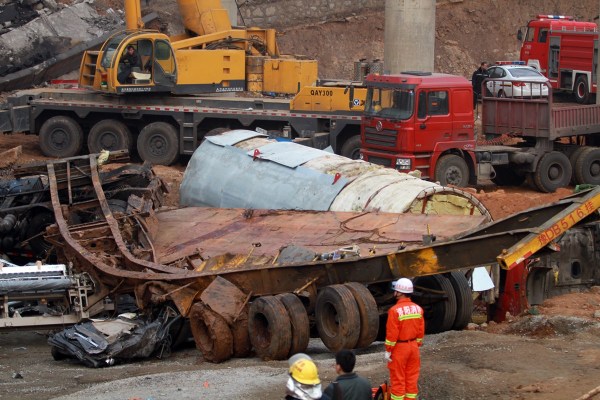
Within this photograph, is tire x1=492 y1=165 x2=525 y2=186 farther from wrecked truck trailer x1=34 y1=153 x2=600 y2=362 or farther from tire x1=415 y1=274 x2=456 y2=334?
tire x1=415 y1=274 x2=456 y2=334

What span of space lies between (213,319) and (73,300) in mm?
2367

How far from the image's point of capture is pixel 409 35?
31.5m

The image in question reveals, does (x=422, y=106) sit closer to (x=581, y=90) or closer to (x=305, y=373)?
(x=581, y=90)

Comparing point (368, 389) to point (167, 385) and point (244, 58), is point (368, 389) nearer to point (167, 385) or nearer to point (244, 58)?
point (167, 385)

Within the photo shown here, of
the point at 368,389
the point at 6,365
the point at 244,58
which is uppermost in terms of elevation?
the point at 244,58

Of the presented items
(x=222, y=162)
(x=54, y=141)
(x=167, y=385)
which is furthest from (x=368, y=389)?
(x=54, y=141)

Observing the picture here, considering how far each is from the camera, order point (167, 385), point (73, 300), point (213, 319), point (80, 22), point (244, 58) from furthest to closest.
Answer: point (80, 22) < point (244, 58) < point (73, 300) < point (213, 319) < point (167, 385)

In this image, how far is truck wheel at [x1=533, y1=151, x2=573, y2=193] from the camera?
24875mm

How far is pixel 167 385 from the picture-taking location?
1092 centimetres

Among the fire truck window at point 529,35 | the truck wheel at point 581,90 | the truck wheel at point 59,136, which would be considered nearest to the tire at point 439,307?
the truck wheel at point 59,136

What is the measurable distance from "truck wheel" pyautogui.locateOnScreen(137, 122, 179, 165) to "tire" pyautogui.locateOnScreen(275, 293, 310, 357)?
1487 cm

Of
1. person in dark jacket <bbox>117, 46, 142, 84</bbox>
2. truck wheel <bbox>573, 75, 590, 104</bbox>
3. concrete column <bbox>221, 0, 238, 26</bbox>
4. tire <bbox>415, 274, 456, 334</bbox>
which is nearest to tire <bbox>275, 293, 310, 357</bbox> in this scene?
tire <bbox>415, 274, 456, 334</bbox>

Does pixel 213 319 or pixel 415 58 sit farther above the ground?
pixel 415 58

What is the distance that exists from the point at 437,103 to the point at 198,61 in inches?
284
